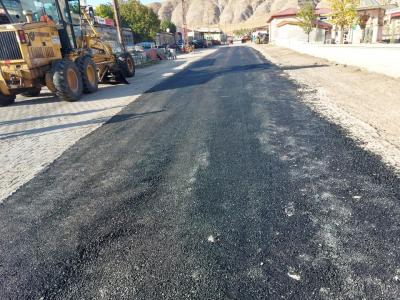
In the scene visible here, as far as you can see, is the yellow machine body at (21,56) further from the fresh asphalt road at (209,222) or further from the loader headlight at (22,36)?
the fresh asphalt road at (209,222)

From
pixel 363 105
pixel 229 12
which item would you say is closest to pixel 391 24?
pixel 363 105

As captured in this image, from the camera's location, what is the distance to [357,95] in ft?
29.5

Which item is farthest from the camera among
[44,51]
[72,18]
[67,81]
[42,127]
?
[72,18]

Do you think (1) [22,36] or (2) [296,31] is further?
(2) [296,31]

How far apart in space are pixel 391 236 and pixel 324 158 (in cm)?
197

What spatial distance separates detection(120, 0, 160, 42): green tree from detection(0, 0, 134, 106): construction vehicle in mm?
39269

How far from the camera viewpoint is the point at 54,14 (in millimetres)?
11859

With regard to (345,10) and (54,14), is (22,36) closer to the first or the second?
(54,14)

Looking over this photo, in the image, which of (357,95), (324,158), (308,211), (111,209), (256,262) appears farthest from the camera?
(357,95)

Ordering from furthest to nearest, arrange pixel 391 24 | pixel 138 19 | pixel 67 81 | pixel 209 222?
pixel 138 19 < pixel 391 24 < pixel 67 81 < pixel 209 222

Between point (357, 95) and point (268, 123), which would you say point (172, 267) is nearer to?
point (268, 123)

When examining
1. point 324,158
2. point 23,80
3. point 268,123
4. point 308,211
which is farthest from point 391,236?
point 23,80

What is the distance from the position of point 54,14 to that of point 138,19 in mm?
41663

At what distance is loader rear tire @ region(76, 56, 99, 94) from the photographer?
38.9 ft
